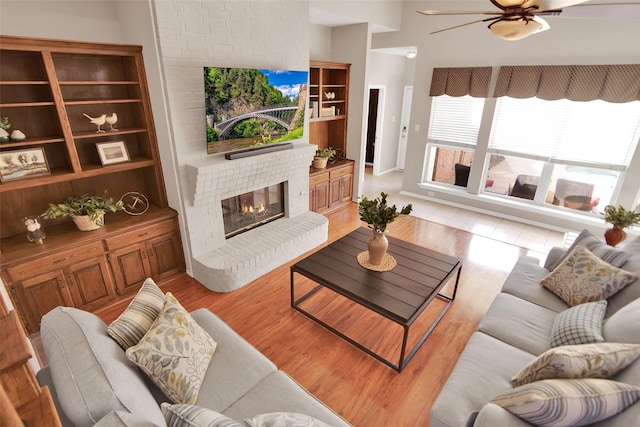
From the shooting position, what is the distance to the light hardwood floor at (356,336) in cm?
219

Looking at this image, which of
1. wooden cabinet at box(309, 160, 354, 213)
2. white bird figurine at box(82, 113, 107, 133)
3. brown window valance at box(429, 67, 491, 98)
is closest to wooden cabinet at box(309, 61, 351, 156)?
wooden cabinet at box(309, 160, 354, 213)

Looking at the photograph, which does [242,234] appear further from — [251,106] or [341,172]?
[341,172]

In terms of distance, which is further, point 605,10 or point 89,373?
point 605,10

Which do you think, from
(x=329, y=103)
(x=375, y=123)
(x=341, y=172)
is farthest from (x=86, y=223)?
(x=375, y=123)

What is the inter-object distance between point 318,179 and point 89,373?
152 inches

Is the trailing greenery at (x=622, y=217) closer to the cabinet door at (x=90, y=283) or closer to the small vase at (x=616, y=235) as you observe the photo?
the small vase at (x=616, y=235)

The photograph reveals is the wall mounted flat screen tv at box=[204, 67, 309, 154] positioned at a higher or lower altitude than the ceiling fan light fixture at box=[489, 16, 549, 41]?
lower

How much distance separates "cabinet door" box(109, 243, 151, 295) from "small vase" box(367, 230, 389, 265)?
2.16 metres

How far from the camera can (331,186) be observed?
16.9 ft

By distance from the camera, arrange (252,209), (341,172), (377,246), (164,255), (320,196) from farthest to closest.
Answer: (341,172), (320,196), (252,209), (164,255), (377,246)

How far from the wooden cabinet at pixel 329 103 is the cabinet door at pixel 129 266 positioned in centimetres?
285

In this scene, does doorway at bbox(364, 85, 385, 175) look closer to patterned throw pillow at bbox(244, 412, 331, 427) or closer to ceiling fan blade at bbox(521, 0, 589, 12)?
ceiling fan blade at bbox(521, 0, 589, 12)

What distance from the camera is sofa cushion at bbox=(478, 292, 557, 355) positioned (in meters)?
2.06

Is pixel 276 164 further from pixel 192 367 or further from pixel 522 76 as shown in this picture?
pixel 522 76
